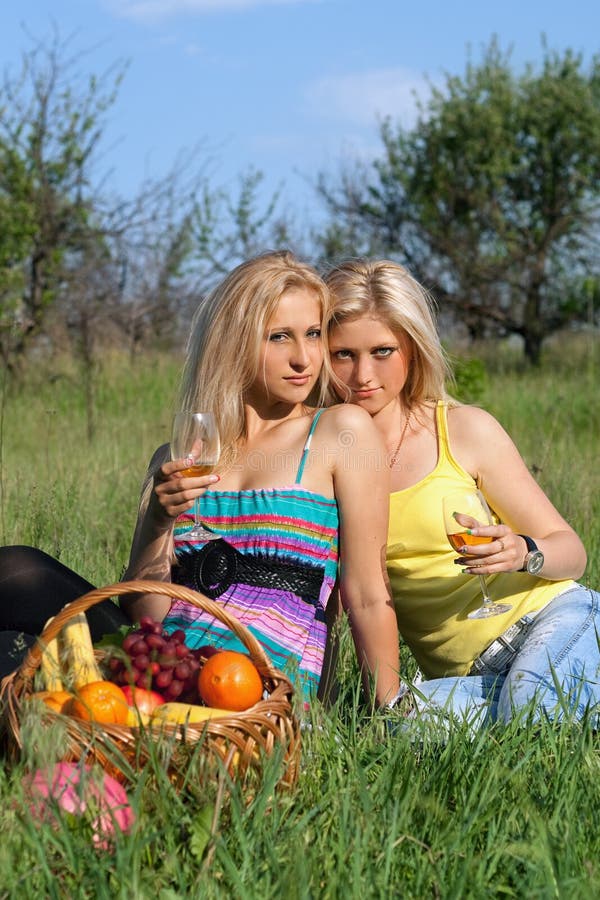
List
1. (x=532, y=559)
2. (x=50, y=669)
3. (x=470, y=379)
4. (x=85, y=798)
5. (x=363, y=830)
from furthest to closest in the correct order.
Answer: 1. (x=470, y=379)
2. (x=532, y=559)
3. (x=50, y=669)
4. (x=363, y=830)
5. (x=85, y=798)

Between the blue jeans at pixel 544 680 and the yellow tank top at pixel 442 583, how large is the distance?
80 mm

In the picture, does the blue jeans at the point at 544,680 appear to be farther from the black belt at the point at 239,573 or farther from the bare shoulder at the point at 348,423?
the bare shoulder at the point at 348,423

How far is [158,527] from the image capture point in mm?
3086

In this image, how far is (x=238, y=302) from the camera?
10.7 ft

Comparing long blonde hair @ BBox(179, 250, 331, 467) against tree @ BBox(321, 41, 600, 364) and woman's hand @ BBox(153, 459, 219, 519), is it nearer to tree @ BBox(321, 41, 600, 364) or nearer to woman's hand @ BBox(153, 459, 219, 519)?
woman's hand @ BBox(153, 459, 219, 519)

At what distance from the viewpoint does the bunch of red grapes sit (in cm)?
242

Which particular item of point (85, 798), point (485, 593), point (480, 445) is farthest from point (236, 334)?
point (85, 798)

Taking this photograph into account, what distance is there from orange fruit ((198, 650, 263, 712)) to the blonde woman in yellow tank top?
3.04ft

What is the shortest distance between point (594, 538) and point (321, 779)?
8.73ft

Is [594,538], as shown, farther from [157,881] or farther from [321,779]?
[157,881]

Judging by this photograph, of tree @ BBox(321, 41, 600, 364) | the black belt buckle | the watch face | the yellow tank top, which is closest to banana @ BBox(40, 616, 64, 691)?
the black belt buckle

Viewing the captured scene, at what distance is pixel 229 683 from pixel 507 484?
136 centimetres

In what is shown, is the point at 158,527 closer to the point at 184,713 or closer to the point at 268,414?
the point at 268,414

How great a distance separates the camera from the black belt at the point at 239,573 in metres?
3.08
